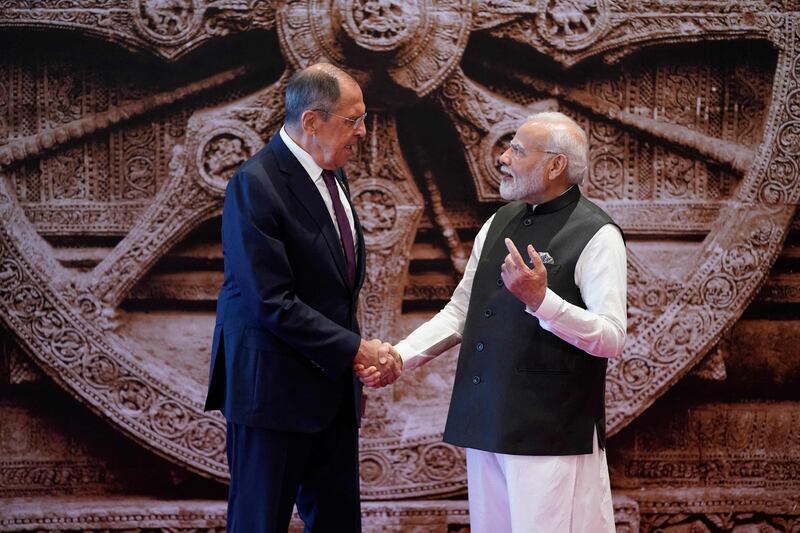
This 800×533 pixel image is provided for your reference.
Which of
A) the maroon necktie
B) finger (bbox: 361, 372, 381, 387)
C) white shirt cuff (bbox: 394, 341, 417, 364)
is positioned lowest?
finger (bbox: 361, 372, 381, 387)

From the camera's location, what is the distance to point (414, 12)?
145 inches

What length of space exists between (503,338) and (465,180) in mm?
1468

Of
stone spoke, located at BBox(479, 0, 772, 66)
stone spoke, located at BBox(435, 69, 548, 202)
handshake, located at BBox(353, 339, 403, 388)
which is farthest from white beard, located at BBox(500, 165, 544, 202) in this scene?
stone spoke, located at BBox(479, 0, 772, 66)

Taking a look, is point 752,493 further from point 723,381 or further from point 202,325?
point 202,325

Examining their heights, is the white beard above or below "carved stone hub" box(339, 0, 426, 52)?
below

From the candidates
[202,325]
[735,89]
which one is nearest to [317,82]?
[202,325]

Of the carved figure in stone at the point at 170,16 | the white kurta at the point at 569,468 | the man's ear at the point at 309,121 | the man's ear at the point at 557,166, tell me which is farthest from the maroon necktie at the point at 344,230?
the carved figure in stone at the point at 170,16

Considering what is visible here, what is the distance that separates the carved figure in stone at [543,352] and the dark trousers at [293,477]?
0.27 m

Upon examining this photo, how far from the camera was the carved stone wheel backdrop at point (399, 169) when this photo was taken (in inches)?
147

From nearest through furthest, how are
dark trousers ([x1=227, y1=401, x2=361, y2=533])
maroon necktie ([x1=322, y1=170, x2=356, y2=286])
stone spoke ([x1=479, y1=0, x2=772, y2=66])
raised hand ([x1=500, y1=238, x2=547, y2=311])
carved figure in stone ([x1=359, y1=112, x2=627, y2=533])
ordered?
raised hand ([x1=500, y1=238, x2=547, y2=311])
carved figure in stone ([x1=359, y1=112, x2=627, y2=533])
dark trousers ([x1=227, y1=401, x2=361, y2=533])
maroon necktie ([x1=322, y1=170, x2=356, y2=286])
stone spoke ([x1=479, y1=0, x2=772, y2=66])

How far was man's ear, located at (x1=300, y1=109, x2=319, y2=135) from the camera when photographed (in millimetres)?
2723

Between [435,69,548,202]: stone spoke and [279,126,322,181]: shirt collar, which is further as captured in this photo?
[435,69,548,202]: stone spoke

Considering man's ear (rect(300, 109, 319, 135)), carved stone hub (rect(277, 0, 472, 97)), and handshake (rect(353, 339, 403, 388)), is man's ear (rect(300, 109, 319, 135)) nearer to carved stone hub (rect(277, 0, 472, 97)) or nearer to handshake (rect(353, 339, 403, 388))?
handshake (rect(353, 339, 403, 388))

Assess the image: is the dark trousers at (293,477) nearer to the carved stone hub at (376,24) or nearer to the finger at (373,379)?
the finger at (373,379)
